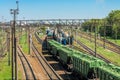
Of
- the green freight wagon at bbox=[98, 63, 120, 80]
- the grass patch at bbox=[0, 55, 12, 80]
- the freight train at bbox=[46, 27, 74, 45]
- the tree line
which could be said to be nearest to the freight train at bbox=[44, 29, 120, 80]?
the green freight wagon at bbox=[98, 63, 120, 80]

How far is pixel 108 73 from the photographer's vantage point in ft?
111

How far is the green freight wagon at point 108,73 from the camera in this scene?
1265 inches

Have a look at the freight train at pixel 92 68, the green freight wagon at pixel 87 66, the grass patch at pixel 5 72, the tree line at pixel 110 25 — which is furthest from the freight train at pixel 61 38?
the green freight wagon at pixel 87 66

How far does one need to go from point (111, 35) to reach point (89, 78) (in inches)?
3814

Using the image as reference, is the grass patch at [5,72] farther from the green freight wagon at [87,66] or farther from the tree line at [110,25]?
the tree line at [110,25]

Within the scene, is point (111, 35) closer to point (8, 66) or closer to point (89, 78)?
point (8, 66)

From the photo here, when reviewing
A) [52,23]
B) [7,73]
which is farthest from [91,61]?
[52,23]

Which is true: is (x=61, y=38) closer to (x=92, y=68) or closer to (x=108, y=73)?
(x=92, y=68)

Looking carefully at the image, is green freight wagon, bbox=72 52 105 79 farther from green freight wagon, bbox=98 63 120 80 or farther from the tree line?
the tree line

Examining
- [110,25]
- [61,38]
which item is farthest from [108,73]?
[110,25]

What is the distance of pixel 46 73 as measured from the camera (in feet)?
183

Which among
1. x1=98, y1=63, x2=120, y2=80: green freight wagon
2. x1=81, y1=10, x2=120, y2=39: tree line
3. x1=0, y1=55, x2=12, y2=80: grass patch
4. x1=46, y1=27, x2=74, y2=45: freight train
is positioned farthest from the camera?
x1=81, y1=10, x2=120, y2=39: tree line

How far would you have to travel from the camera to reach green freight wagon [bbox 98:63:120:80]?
105 ft

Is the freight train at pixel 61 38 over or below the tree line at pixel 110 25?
below
